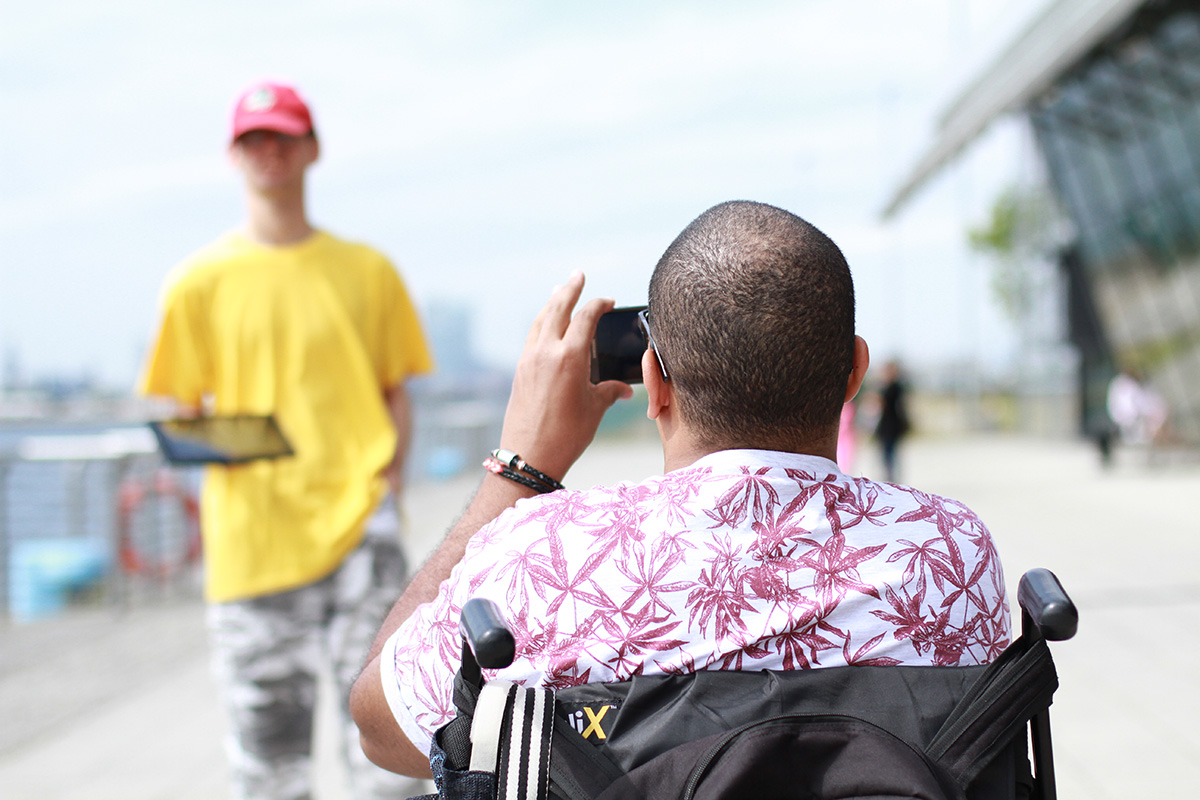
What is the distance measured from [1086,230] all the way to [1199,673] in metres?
21.9

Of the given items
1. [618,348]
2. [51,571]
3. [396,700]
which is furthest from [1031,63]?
[396,700]

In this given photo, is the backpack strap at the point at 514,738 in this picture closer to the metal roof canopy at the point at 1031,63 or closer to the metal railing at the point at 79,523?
the metal railing at the point at 79,523

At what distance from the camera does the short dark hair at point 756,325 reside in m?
1.21

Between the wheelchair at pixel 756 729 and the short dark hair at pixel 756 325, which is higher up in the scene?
the short dark hair at pixel 756 325

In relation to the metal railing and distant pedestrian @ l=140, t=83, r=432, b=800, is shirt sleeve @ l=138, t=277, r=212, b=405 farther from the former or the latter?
the metal railing

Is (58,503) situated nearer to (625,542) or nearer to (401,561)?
(401,561)

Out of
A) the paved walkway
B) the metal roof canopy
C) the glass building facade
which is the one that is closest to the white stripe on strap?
the paved walkway

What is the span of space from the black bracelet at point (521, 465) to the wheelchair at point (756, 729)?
1.05 ft

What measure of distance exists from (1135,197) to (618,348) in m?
23.8

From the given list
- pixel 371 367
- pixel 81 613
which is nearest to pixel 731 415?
pixel 371 367

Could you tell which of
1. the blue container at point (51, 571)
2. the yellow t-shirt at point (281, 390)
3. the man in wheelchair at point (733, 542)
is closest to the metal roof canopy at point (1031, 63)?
the blue container at point (51, 571)

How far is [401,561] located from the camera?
2961 millimetres

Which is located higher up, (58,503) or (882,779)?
(882,779)

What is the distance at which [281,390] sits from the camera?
9.33ft
